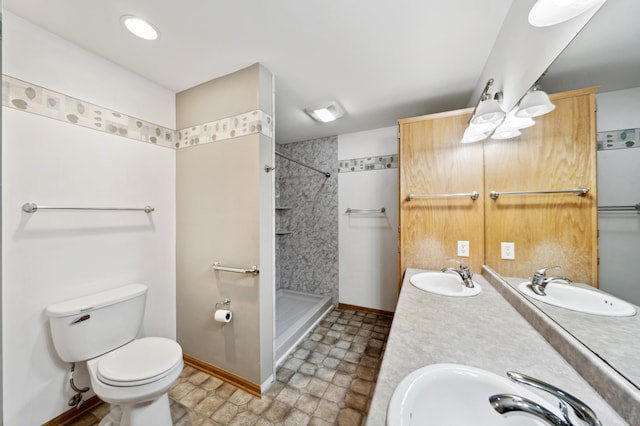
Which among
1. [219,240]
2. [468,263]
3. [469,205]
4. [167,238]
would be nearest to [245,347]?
[219,240]

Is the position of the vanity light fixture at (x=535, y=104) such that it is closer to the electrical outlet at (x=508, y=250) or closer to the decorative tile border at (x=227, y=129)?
the electrical outlet at (x=508, y=250)

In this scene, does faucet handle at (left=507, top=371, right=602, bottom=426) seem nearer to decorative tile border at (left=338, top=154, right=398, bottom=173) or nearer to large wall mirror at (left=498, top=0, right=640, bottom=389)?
large wall mirror at (left=498, top=0, right=640, bottom=389)

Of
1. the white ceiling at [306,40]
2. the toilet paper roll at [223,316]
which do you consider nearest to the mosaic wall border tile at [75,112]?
the white ceiling at [306,40]

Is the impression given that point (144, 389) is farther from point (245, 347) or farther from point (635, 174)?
point (635, 174)

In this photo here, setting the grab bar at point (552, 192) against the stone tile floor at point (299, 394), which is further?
the stone tile floor at point (299, 394)

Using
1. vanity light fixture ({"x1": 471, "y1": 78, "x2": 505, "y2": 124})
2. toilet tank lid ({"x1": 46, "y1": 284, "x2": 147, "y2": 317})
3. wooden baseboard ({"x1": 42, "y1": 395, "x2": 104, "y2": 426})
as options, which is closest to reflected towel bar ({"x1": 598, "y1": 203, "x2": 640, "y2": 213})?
vanity light fixture ({"x1": 471, "y1": 78, "x2": 505, "y2": 124})

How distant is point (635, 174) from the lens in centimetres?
79

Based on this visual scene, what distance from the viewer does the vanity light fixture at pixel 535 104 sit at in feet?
3.75

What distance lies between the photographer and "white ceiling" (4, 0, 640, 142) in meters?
1.35

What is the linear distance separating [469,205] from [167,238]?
7.77 ft

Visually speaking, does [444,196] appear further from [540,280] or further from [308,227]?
[308,227]

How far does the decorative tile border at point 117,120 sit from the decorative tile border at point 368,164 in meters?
1.40

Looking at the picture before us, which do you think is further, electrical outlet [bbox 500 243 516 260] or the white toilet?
electrical outlet [bbox 500 243 516 260]

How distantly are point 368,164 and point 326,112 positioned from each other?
0.87m
